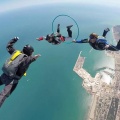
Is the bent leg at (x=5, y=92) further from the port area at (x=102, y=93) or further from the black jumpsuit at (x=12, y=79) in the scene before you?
the port area at (x=102, y=93)

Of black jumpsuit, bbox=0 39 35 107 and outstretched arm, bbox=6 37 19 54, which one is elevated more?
outstretched arm, bbox=6 37 19 54

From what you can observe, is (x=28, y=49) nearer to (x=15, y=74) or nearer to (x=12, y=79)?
(x=15, y=74)

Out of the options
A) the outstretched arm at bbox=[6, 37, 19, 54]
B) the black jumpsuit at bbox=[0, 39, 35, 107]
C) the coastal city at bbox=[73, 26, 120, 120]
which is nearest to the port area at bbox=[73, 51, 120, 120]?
the coastal city at bbox=[73, 26, 120, 120]

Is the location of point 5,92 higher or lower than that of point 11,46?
lower

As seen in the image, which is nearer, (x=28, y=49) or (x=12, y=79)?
(x=12, y=79)

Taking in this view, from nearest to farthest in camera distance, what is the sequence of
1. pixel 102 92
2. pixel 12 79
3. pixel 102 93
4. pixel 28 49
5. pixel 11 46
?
1. pixel 12 79
2. pixel 28 49
3. pixel 11 46
4. pixel 102 93
5. pixel 102 92

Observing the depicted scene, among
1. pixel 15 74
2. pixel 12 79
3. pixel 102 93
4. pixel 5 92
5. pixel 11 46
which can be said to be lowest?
pixel 102 93

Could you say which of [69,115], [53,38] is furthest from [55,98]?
[53,38]

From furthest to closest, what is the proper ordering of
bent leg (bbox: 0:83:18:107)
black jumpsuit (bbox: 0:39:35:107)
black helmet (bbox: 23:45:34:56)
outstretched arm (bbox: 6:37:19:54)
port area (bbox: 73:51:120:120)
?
port area (bbox: 73:51:120:120) → outstretched arm (bbox: 6:37:19:54) → black helmet (bbox: 23:45:34:56) → black jumpsuit (bbox: 0:39:35:107) → bent leg (bbox: 0:83:18:107)

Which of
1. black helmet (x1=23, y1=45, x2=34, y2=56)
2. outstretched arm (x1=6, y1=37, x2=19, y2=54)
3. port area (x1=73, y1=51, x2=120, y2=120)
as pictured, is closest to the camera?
black helmet (x1=23, y1=45, x2=34, y2=56)

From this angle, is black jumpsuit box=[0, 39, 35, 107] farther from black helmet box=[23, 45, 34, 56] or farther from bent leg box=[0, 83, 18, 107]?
black helmet box=[23, 45, 34, 56]

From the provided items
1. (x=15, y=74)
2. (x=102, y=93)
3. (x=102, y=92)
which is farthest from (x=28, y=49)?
(x=102, y=92)

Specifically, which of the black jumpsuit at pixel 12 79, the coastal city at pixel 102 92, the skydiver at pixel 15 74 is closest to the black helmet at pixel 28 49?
the skydiver at pixel 15 74
